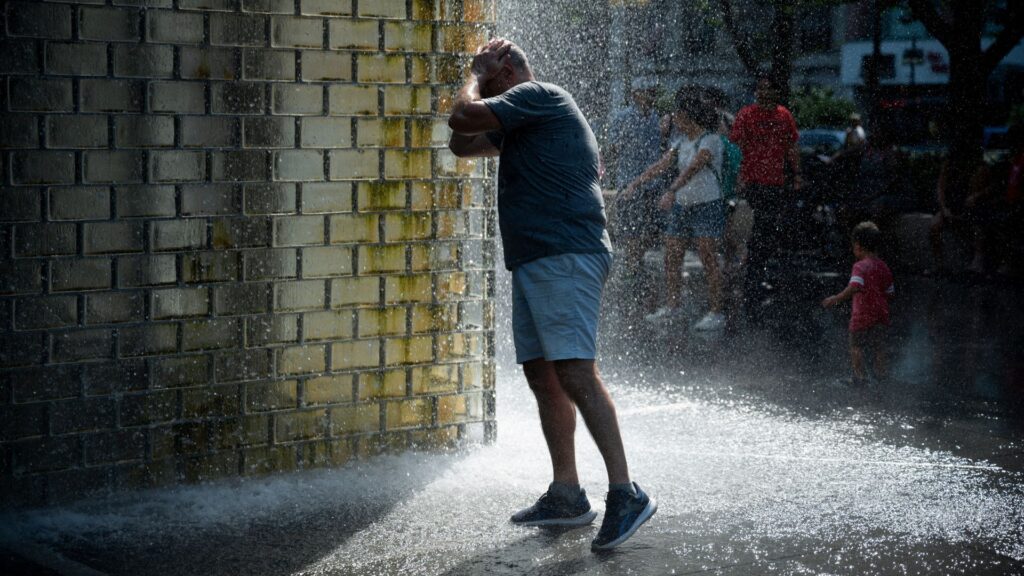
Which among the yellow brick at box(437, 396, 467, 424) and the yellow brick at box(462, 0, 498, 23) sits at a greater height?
the yellow brick at box(462, 0, 498, 23)

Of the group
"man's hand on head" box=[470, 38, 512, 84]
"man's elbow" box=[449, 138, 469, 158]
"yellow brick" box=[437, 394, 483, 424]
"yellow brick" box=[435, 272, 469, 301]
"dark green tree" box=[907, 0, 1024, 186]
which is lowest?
"yellow brick" box=[437, 394, 483, 424]

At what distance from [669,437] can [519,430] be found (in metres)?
0.78

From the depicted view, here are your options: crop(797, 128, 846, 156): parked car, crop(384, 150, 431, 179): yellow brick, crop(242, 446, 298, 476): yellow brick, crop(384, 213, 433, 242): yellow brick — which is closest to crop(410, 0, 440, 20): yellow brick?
crop(384, 150, 431, 179): yellow brick

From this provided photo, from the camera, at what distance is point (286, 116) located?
18.2 feet

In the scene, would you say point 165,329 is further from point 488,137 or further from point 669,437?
point 669,437

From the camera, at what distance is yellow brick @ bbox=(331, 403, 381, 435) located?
5812 mm

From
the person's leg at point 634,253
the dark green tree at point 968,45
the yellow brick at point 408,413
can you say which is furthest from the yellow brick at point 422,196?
the dark green tree at point 968,45

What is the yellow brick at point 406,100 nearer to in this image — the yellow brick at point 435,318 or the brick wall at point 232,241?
the brick wall at point 232,241

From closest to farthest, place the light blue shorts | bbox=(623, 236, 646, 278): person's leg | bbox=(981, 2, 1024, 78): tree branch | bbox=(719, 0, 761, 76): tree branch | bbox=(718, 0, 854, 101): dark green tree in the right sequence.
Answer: the light blue shorts → bbox=(623, 236, 646, 278): person's leg → bbox=(981, 2, 1024, 78): tree branch → bbox=(718, 0, 854, 101): dark green tree → bbox=(719, 0, 761, 76): tree branch

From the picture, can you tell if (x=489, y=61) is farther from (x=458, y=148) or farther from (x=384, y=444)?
(x=384, y=444)

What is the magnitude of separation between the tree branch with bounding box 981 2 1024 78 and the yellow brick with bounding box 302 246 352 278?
1508 cm

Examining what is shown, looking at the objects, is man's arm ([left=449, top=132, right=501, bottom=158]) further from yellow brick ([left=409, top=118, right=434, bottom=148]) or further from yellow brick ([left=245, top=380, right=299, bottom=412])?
yellow brick ([left=245, top=380, right=299, bottom=412])

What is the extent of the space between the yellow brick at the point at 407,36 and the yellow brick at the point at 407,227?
0.75 metres

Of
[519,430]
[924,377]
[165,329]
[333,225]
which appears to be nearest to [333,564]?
[165,329]
